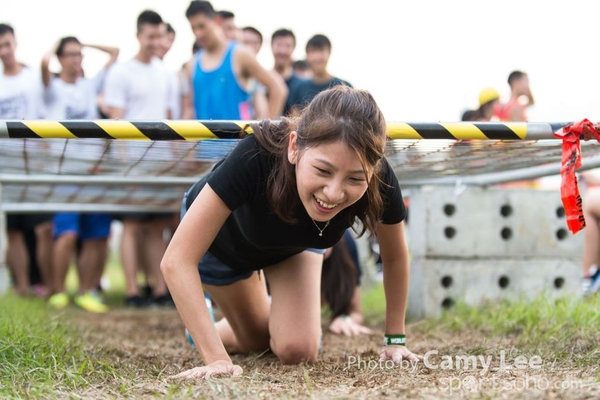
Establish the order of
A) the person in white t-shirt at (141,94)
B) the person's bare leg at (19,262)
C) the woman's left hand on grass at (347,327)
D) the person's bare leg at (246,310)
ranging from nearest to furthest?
the person's bare leg at (246,310) < the woman's left hand on grass at (347,327) < the person in white t-shirt at (141,94) < the person's bare leg at (19,262)

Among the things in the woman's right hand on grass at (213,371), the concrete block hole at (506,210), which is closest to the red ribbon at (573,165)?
the woman's right hand on grass at (213,371)

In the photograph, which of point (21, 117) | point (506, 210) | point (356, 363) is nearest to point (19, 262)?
point (21, 117)

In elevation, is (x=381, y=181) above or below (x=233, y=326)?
above

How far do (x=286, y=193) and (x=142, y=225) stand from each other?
4.68 metres

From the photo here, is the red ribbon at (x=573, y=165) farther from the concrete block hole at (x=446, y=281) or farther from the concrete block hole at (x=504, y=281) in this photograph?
the concrete block hole at (x=504, y=281)

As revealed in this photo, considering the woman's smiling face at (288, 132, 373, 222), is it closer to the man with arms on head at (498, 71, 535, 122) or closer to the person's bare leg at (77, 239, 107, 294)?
the person's bare leg at (77, 239, 107, 294)

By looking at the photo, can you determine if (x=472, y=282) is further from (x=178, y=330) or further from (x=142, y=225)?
(x=142, y=225)

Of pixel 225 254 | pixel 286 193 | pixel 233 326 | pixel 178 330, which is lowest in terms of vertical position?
pixel 178 330

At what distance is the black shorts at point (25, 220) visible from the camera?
298 inches

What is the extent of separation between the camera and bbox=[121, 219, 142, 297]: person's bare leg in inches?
263

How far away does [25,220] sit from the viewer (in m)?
7.68

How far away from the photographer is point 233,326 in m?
3.77

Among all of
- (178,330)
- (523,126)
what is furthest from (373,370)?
(178,330)

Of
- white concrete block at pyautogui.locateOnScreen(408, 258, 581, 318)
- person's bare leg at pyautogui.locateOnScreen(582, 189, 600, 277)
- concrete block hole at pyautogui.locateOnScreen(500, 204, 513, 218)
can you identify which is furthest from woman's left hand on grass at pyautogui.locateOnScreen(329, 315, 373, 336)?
person's bare leg at pyautogui.locateOnScreen(582, 189, 600, 277)
